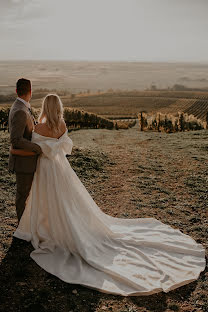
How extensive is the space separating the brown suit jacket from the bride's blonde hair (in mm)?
309

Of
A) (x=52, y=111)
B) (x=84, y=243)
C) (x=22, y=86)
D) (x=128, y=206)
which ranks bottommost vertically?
(x=128, y=206)

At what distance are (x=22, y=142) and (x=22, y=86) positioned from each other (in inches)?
38.6

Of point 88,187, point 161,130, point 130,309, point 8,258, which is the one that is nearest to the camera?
point 130,309

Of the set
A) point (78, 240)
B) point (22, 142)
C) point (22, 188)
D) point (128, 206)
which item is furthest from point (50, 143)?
point (128, 206)

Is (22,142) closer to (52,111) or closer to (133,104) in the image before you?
(52,111)

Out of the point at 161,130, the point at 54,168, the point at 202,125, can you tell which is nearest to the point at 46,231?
the point at 54,168

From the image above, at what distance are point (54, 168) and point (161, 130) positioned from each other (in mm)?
21810

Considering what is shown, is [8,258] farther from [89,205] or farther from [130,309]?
[130,309]

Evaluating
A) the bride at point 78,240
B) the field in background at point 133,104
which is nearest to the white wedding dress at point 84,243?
the bride at point 78,240

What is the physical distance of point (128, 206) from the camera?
7789 millimetres

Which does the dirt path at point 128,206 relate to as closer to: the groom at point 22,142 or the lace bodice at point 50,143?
the groom at point 22,142

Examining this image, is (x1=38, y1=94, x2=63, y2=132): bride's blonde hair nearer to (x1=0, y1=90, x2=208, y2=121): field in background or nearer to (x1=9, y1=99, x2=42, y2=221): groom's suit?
(x1=9, y1=99, x2=42, y2=221): groom's suit

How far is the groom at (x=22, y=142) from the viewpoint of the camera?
5152mm

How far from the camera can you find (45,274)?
188 inches
